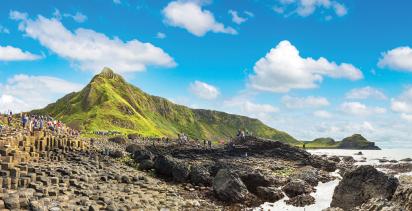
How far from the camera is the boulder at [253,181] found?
45.9 metres

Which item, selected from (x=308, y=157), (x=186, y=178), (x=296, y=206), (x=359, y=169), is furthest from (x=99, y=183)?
(x=308, y=157)

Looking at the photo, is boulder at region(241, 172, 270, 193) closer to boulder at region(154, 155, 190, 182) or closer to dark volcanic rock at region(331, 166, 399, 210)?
boulder at region(154, 155, 190, 182)

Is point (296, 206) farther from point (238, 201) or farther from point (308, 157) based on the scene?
point (308, 157)

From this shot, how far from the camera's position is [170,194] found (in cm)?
4381

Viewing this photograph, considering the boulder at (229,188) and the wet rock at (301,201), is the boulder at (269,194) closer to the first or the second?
the wet rock at (301,201)

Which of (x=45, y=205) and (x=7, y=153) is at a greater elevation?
(x=7, y=153)

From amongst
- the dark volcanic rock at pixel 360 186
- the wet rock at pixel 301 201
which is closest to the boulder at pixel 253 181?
the wet rock at pixel 301 201

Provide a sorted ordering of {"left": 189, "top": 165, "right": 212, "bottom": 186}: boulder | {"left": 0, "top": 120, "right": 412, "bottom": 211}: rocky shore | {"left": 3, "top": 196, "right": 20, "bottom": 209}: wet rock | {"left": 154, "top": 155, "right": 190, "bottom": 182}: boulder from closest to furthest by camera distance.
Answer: {"left": 3, "top": 196, "right": 20, "bottom": 209}: wet rock < {"left": 0, "top": 120, "right": 412, "bottom": 211}: rocky shore < {"left": 189, "top": 165, "right": 212, "bottom": 186}: boulder < {"left": 154, "top": 155, "right": 190, "bottom": 182}: boulder

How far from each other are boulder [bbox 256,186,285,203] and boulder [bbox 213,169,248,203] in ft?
7.10

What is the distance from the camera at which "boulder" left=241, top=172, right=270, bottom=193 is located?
4591 cm

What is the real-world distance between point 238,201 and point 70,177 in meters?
15.7

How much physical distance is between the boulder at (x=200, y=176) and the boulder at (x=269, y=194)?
6.80 metres

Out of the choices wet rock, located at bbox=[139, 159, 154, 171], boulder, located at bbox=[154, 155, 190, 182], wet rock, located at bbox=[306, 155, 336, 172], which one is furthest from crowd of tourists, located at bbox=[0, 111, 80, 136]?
wet rock, located at bbox=[306, 155, 336, 172]

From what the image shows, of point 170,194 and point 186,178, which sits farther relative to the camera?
point 186,178
